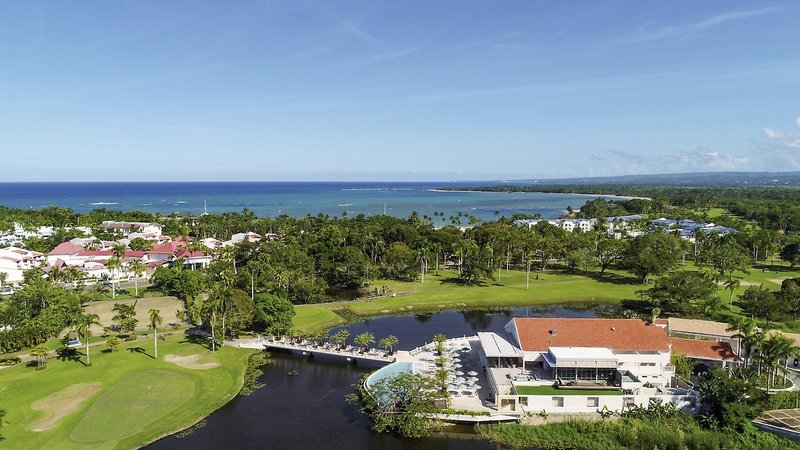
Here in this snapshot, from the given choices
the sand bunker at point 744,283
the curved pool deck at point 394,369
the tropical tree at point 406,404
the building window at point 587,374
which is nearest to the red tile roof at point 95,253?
the curved pool deck at point 394,369

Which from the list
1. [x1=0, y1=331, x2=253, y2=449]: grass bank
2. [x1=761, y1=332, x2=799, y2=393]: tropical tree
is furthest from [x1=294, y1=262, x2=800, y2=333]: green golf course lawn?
[x1=761, y1=332, x2=799, y2=393]: tropical tree

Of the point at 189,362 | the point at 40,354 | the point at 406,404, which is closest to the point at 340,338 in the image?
the point at 189,362

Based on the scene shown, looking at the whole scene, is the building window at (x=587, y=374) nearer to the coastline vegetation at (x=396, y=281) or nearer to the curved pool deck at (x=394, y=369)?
the curved pool deck at (x=394, y=369)

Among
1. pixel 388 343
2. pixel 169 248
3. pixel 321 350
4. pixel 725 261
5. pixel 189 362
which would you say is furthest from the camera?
pixel 169 248

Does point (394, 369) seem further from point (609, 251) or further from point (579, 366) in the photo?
point (609, 251)

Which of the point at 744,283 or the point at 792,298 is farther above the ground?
the point at 792,298

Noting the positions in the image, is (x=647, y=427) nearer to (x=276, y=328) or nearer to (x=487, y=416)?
(x=487, y=416)
